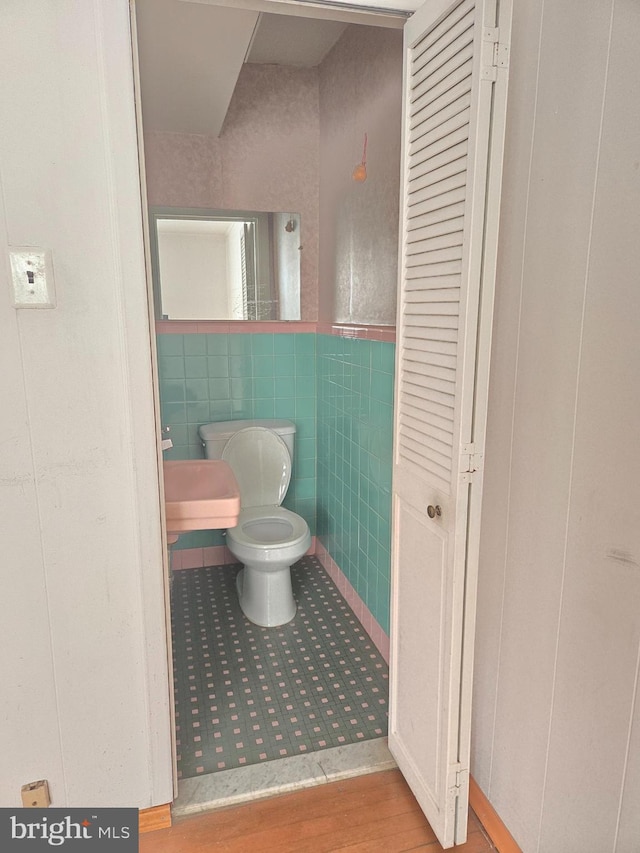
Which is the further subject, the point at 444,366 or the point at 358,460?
the point at 358,460

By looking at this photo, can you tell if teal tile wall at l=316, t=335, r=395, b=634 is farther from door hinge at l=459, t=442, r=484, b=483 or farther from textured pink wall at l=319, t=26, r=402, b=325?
door hinge at l=459, t=442, r=484, b=483

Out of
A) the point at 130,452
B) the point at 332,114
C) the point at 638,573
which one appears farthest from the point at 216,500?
the point at 332,114

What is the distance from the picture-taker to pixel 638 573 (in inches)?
40.1

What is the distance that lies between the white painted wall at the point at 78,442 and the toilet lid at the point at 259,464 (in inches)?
56.0

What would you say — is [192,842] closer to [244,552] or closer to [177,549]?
[244,552]

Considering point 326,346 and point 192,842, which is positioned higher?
point 326,346

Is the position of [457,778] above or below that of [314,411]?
below

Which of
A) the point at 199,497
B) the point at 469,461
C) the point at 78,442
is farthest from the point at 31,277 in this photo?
the point at 469,461

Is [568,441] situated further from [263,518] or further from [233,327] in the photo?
[233,327]

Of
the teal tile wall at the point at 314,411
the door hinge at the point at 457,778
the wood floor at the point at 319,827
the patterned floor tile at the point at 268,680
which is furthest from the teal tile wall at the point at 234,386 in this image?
the door hinge at the point at 457,778

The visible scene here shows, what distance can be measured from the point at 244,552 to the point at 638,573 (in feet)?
5.74

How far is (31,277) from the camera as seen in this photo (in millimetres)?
1263

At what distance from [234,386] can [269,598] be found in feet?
3.53

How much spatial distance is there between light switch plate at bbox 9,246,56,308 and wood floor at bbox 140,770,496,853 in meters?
1.42
